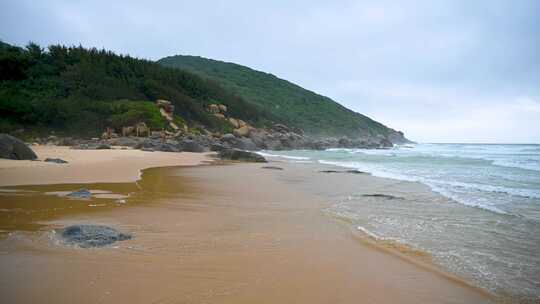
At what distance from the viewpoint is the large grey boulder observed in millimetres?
10967

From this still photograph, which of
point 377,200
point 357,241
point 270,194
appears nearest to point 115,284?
point 357,241

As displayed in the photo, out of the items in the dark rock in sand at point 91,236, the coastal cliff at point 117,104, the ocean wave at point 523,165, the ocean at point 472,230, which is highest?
the coastal cliff at point 117,104

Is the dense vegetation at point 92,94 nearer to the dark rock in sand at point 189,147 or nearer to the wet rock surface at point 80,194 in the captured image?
the dark rock in sand at point 189,147

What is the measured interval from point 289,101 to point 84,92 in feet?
200

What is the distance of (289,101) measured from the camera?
89.8 m

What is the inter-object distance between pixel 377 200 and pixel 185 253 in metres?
5.53

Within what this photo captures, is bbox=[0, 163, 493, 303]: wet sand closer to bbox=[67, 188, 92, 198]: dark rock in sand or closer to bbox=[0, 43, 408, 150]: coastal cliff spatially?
bbox=[67, 188, 92, 198]: dark rock in sand

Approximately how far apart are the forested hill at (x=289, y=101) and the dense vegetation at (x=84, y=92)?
32.0 metres

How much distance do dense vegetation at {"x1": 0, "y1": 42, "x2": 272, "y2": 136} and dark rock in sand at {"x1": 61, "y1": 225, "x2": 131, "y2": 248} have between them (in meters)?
29.1

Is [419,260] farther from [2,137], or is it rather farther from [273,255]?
[2,137]

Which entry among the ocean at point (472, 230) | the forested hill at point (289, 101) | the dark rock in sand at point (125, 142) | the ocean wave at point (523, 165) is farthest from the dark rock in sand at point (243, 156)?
the forested hill at point (289, 101)

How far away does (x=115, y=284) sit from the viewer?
277 cm

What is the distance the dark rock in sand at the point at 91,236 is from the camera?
374cm

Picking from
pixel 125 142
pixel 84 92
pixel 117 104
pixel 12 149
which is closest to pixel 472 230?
pixel 12 149
